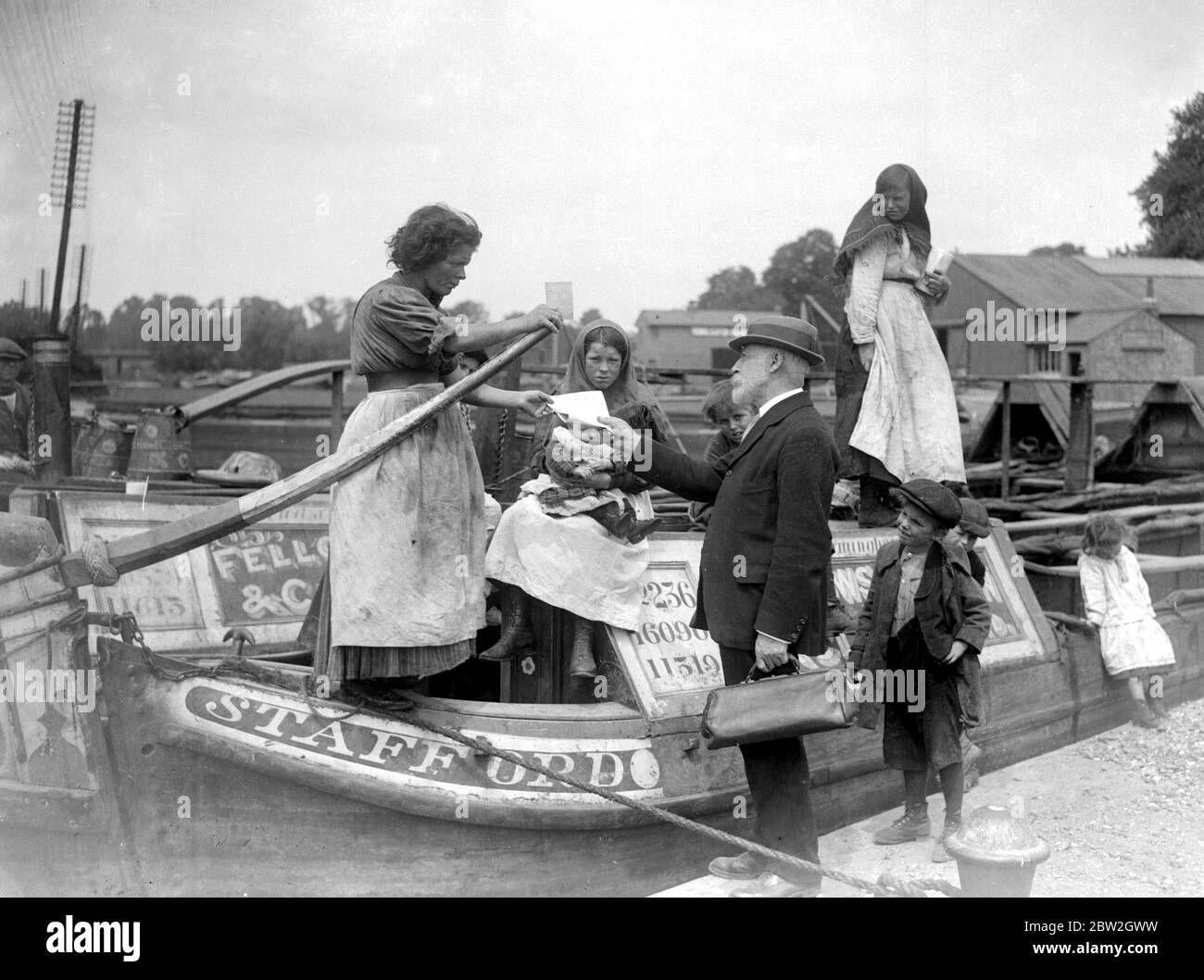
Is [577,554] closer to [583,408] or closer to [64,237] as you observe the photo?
[583,408]

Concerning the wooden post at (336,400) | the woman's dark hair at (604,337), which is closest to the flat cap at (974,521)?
the woman's dark hair at (604,337)

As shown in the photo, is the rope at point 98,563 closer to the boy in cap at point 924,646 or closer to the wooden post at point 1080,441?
the boy in cap at point 924,646

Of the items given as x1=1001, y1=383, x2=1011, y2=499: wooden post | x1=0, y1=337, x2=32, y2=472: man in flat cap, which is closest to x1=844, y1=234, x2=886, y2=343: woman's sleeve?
x1=1001, y1=383, x2=1011, y2=499: wooden post

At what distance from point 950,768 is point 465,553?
2303mm

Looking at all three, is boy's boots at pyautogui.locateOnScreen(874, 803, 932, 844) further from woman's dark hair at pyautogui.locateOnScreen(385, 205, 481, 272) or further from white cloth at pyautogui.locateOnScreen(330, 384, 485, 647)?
woman's dark hair at pyautogui.locateOnScreen(385, 205, 481, 272)

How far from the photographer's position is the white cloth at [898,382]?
6.02 metres

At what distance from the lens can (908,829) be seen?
15.9 feet

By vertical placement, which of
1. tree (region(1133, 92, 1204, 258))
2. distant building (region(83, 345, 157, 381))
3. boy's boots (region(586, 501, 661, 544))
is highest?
tree (region(1133, 92, 1204, 258))

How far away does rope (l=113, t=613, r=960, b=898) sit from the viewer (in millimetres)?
3656

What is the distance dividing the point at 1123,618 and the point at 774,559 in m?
4.09

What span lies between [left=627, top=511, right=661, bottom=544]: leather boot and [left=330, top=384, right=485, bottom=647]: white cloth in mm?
875

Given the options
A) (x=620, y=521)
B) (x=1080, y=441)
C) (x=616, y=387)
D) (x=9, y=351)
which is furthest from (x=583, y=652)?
(x=1080, y=441)

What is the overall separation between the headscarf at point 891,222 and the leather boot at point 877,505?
1.21 meters
